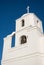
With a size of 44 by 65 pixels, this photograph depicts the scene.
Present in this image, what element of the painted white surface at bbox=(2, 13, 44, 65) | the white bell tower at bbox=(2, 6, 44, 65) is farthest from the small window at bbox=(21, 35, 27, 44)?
the painted white surface at bbox=(2, 13, 44, 65)

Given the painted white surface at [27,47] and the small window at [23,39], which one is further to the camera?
the small window at [23,39]

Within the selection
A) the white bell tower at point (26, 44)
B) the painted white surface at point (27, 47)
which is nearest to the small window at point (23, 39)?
the white bell tower at point (26, 44)

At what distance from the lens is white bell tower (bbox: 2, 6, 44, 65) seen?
41.2 feet

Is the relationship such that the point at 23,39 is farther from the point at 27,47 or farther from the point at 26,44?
the point at 27,47

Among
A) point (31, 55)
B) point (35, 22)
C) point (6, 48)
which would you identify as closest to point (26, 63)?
point (31, 55)

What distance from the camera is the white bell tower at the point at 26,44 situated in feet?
41.2

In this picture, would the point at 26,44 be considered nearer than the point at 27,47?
No

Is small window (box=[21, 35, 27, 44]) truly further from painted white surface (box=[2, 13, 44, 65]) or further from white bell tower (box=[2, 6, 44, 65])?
painted white surface (box=[2, 13, 44, 65])

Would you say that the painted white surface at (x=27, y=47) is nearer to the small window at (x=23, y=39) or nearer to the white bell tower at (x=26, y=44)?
the white bell tower at (x=26, y=44)

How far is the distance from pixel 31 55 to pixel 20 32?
3.28 m

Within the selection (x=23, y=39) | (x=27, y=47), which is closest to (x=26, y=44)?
(x=27, y=47)

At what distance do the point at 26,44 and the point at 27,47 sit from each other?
0.38 m

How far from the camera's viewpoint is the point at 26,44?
1356 cm

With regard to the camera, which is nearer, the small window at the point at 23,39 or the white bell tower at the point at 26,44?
the white bell tower at the point at 26,44
